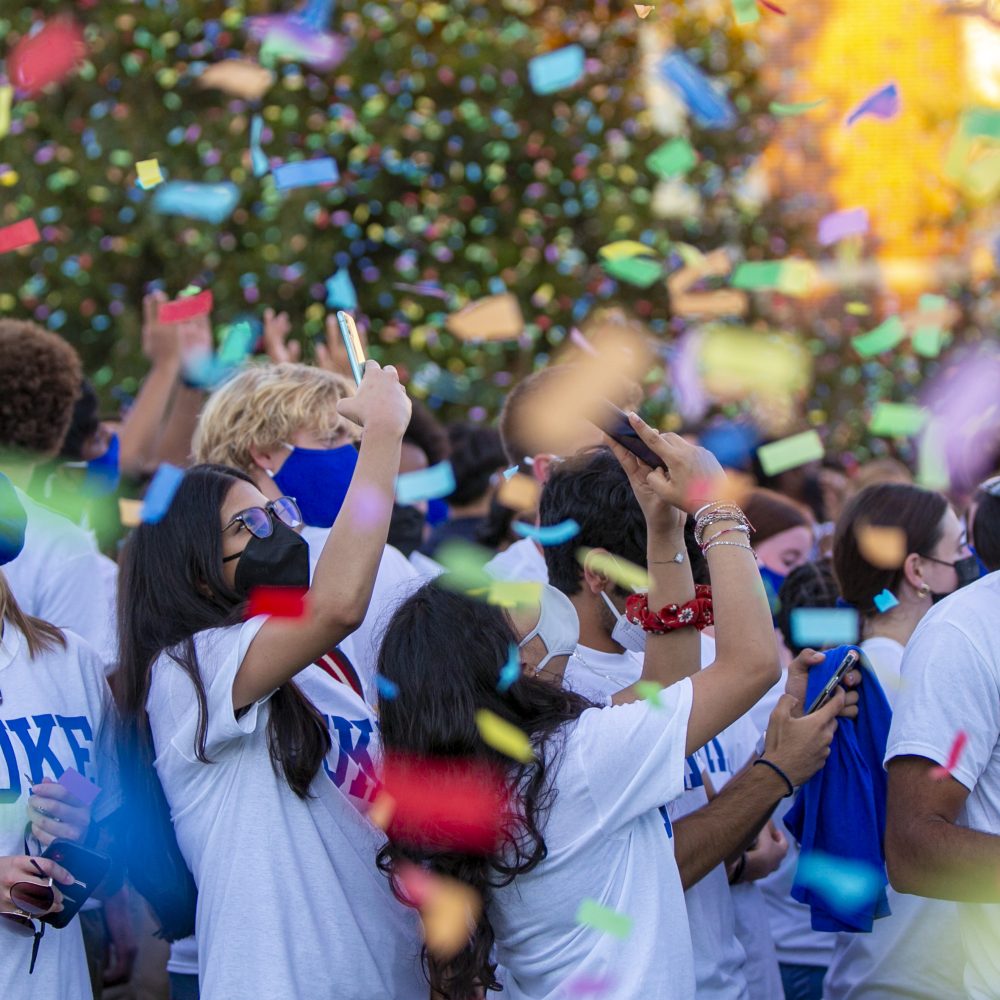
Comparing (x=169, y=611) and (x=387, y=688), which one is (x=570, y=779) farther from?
(x=169, y=611)

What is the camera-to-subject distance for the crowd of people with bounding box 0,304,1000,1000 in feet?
8.00

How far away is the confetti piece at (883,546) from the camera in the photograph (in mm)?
3523

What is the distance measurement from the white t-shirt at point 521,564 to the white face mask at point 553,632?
3.61 feet

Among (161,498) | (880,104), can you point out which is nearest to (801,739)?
(161,498)

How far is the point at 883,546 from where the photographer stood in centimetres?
353

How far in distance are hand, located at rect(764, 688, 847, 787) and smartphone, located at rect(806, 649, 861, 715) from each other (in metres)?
0.01

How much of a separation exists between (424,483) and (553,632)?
272 cm

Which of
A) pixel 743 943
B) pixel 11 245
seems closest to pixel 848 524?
pixel 743 943

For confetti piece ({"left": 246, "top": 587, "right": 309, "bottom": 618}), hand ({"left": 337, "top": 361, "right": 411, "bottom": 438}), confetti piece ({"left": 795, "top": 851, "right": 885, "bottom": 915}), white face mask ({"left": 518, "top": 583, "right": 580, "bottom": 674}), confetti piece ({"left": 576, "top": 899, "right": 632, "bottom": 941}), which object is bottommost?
confetti piece ({"left": 795, "top": 851, "right": 885, "bottom": 915})

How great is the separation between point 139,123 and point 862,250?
6654 mm

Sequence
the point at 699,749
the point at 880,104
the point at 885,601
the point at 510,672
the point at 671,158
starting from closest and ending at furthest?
1. the point at 510,672
2. the point at 699,749
3. the point at 885,601
4. the point at 880,104
5. the point at 671,158

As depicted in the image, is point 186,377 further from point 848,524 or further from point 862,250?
point 862,250

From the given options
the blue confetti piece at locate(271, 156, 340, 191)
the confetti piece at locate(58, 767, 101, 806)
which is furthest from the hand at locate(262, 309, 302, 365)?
the confetti piece at locate(58, 767, 101, 806)

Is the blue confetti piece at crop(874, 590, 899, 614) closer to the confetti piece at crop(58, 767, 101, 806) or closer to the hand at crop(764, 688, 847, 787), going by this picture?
the hand at crop(764, 688, 847, 787)
